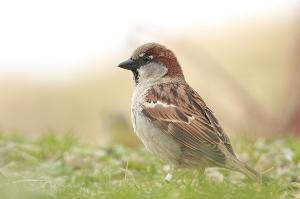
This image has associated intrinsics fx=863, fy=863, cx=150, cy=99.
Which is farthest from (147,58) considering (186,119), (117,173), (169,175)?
(169,175)

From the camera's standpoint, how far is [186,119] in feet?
23.2

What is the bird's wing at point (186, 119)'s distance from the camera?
271 inches

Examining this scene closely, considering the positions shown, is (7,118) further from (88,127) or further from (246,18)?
(246,18)

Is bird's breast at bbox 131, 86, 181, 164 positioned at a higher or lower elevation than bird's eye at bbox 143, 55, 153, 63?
lower

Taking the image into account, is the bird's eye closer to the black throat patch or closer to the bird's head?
the bird's head

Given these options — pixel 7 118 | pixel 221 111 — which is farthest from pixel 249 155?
pixel 7 118

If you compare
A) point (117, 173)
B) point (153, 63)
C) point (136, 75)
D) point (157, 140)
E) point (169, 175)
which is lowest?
point (117, 173)

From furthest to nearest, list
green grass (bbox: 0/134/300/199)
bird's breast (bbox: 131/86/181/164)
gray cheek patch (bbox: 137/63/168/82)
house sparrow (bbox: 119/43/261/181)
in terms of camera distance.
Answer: gray cheek patch (bbox: 137/63/168/82), bird's breast (bbox: 131/86/181/164), house sparrow (bbox: 119/43/261/181), green grass (bbox: 0/134/300/199)

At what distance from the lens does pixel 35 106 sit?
16.8 meters

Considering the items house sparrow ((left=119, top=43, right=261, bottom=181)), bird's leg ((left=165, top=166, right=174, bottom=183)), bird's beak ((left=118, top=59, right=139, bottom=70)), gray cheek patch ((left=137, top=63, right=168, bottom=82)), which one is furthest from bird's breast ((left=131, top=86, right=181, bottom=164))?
bird's beak ((left=118, top=59, right=139, bottom=70))

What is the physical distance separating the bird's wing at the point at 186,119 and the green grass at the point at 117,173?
264 mm

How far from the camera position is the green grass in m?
6.04

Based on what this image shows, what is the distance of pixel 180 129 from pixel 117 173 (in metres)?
0.85

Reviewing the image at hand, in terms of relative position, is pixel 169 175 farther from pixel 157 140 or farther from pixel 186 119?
pixel 186 119
